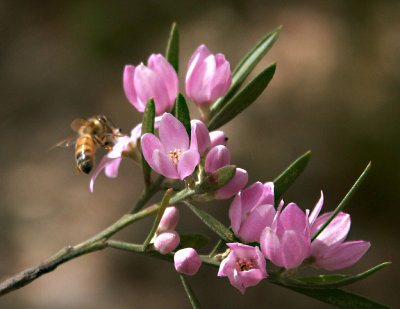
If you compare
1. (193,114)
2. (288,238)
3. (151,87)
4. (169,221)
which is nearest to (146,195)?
(169,221)

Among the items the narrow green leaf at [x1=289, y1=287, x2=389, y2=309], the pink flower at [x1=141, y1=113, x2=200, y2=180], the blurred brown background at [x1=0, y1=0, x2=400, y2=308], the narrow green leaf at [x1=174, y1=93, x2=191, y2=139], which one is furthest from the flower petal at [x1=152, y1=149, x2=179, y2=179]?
the blurred brown background at [x1=0, y1=0, x2=400, y2=308]

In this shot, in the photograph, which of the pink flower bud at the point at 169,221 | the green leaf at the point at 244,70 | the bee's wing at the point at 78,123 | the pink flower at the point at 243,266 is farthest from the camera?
the bee's wing at the point at 78,123

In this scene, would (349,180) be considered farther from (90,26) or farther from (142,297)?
(90,26)

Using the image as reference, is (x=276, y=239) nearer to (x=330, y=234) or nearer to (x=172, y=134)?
(x=330, y=234)

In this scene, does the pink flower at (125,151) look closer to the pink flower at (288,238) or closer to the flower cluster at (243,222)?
the flower cluster at (243,222)

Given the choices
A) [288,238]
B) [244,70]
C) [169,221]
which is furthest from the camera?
[244,70]

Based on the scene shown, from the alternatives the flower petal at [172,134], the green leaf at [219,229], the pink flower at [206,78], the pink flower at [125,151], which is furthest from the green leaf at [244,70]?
the green leaf at [219,229]

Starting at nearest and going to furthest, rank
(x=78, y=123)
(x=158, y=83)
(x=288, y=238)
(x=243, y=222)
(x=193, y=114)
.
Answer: (x=288, y=238) < (x=243, y=222) < (x=158, y=83) < (x=78, y=123) < (x=193, y=114)

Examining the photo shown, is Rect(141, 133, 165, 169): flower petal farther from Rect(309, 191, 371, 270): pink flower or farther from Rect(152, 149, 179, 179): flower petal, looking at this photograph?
Rect(309, 191, 371, 270): pink flower
